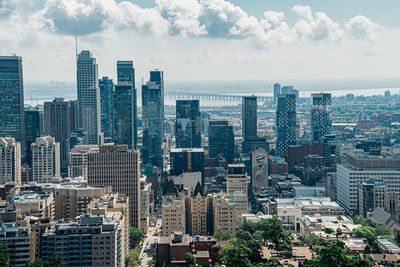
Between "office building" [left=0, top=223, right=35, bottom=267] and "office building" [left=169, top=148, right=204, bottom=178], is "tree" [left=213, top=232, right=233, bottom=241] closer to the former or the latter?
"office building" [left=0, top=223, right=35, bottom=267]

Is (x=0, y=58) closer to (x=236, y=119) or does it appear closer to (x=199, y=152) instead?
(x=199, y=152)

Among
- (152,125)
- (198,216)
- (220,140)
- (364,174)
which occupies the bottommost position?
(198,216)

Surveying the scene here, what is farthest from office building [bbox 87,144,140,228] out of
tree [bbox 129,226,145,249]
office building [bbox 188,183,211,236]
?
office building [bbox 188,183,211,236]

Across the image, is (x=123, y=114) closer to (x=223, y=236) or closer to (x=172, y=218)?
(x=172, y=218)

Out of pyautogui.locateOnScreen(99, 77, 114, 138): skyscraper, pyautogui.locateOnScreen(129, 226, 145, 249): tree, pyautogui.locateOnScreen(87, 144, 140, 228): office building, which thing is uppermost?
pyautogui.locateOnScreen(99, 77, 114, 138): skyscraper

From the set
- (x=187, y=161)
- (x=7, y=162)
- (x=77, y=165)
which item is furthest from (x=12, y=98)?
(x=187, y=161)
